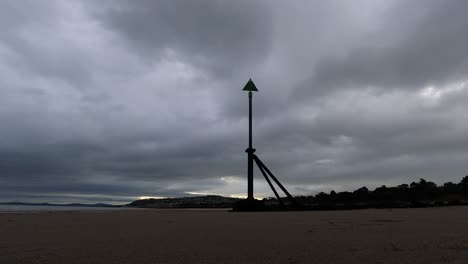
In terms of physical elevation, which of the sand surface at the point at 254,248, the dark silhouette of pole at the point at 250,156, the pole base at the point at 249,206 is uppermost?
the dark silhouette of pole at the point at 250,156

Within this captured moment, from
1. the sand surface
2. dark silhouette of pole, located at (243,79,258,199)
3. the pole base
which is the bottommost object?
the sand surface

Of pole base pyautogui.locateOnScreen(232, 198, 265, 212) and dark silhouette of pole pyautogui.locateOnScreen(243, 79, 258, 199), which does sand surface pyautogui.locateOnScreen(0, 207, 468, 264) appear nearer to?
pole base pyautogui.locateOnScreen(232, 198, 265, 212)

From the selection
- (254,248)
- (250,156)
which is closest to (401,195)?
(250,156)

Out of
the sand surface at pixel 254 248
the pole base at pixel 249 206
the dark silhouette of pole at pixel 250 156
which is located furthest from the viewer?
the dark silhouette of pole at pixel 250 156

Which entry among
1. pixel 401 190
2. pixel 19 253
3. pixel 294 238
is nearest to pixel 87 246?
pixel 19 253

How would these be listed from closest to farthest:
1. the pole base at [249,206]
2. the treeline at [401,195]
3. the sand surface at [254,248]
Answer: the sand surface at [254,248] → the pole base at [249,206] → the treeline at [401,195]

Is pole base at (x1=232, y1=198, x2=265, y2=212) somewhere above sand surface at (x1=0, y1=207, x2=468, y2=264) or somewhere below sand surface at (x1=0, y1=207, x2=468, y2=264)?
above

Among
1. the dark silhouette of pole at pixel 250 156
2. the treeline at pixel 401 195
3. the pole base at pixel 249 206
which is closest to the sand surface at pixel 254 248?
the pole base at pixel 249 206

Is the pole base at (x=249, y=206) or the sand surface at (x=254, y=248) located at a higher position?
the pole base at (x=249, y=206)

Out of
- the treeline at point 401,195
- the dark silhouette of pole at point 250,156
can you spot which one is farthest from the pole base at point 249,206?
the treeline at point 401,195

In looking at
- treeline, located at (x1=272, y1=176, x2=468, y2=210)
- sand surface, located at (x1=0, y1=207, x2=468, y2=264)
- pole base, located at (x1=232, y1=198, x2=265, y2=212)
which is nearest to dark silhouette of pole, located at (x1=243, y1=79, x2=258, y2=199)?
pole base, located at (x1=232, y1=198, x2=265, y2=212)

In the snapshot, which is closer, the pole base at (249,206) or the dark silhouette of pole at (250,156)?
the pole base at (249,206)

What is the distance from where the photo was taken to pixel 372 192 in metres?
39.2

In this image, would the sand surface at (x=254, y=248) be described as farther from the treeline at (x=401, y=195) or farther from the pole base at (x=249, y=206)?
the treeline at (x=401, y=195)
